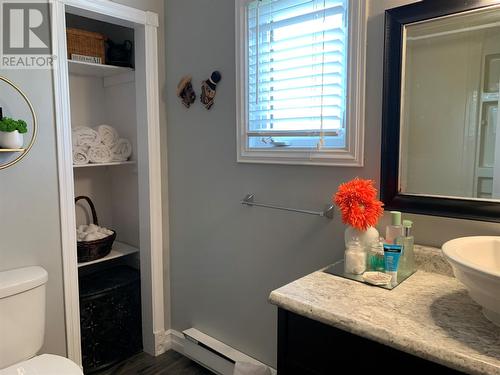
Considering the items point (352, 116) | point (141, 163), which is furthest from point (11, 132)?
point (352, 116)

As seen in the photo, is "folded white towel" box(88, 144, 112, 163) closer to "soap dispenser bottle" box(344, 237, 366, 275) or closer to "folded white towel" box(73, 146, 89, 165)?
"folded white towel" box(73, 146, 89, 165)

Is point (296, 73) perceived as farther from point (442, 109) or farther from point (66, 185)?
point (66, 185)

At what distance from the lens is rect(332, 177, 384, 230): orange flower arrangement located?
4.29ft

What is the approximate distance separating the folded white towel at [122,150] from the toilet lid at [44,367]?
125 cm

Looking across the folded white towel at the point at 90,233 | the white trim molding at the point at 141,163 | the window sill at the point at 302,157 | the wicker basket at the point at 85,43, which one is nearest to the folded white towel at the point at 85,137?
the white trim molding at the point at 141,163

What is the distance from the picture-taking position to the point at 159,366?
2.29 metres

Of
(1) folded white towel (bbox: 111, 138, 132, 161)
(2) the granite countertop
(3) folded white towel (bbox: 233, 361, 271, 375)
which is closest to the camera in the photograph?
(2) the granite countertop

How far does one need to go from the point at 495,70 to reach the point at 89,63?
2028 millimetres

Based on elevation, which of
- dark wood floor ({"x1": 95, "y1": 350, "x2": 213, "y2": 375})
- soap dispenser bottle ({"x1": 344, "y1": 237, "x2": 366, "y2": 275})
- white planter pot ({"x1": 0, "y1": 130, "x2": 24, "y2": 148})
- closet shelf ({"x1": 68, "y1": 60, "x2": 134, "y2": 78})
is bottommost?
dark wood floor ({"x1": 95, "y1": 350, "x2": 213, "y2": 375})

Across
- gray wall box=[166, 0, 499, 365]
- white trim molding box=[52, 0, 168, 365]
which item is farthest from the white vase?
white trim molding box=[52, 0, 168, 365]

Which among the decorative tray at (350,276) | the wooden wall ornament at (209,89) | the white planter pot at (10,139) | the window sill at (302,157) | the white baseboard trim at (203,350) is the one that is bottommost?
the white baseboard trim at (203,350)

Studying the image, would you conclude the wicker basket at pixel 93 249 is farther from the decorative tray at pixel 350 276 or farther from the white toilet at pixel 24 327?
the decorative tray at pixel 350 276

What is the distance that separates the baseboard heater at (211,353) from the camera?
6.70ft

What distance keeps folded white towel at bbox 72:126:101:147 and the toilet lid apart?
1211 millimetres
